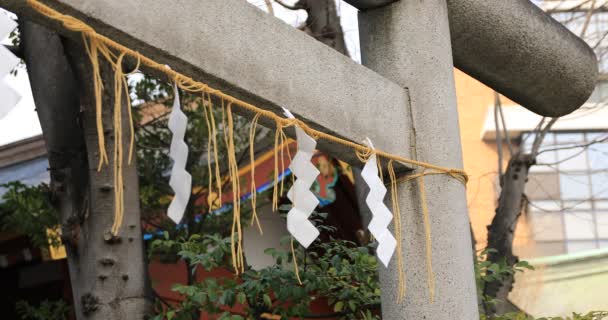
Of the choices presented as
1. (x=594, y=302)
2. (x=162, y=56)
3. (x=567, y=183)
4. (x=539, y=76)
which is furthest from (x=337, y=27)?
(x=567, y=183)

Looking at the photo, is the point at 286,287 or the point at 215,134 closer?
A: the point at 215,134

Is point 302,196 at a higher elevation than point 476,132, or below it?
below

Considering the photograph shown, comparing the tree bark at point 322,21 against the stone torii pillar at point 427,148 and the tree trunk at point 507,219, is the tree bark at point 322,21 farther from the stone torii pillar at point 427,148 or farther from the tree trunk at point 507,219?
the stone torii pillar at point 427,148

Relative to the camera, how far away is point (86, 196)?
4.23 meters

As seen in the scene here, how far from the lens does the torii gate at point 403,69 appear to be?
98.4 inches


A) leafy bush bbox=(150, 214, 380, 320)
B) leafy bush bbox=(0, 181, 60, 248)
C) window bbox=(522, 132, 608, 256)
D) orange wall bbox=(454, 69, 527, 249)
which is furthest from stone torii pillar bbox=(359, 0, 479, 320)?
window bbox=(522, 132, 608, 256)

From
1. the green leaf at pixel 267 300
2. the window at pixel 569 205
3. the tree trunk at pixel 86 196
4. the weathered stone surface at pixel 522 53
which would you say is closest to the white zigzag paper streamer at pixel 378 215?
the weathered stone surface at pixel 522 53

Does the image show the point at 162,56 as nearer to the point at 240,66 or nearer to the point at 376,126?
the point at 240,66

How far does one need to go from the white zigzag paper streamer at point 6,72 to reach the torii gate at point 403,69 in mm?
96

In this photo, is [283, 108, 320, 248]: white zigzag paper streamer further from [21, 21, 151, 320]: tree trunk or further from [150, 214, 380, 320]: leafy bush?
[21, 21, 151, 320]: tree trunk

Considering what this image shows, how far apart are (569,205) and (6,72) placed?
10406 mm

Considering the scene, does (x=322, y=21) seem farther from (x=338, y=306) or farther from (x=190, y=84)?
(x=190, y=84)

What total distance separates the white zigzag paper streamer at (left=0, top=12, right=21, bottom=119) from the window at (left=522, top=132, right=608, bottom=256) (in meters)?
9.86

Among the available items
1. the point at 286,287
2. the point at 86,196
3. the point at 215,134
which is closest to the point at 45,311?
the point at 86,196
